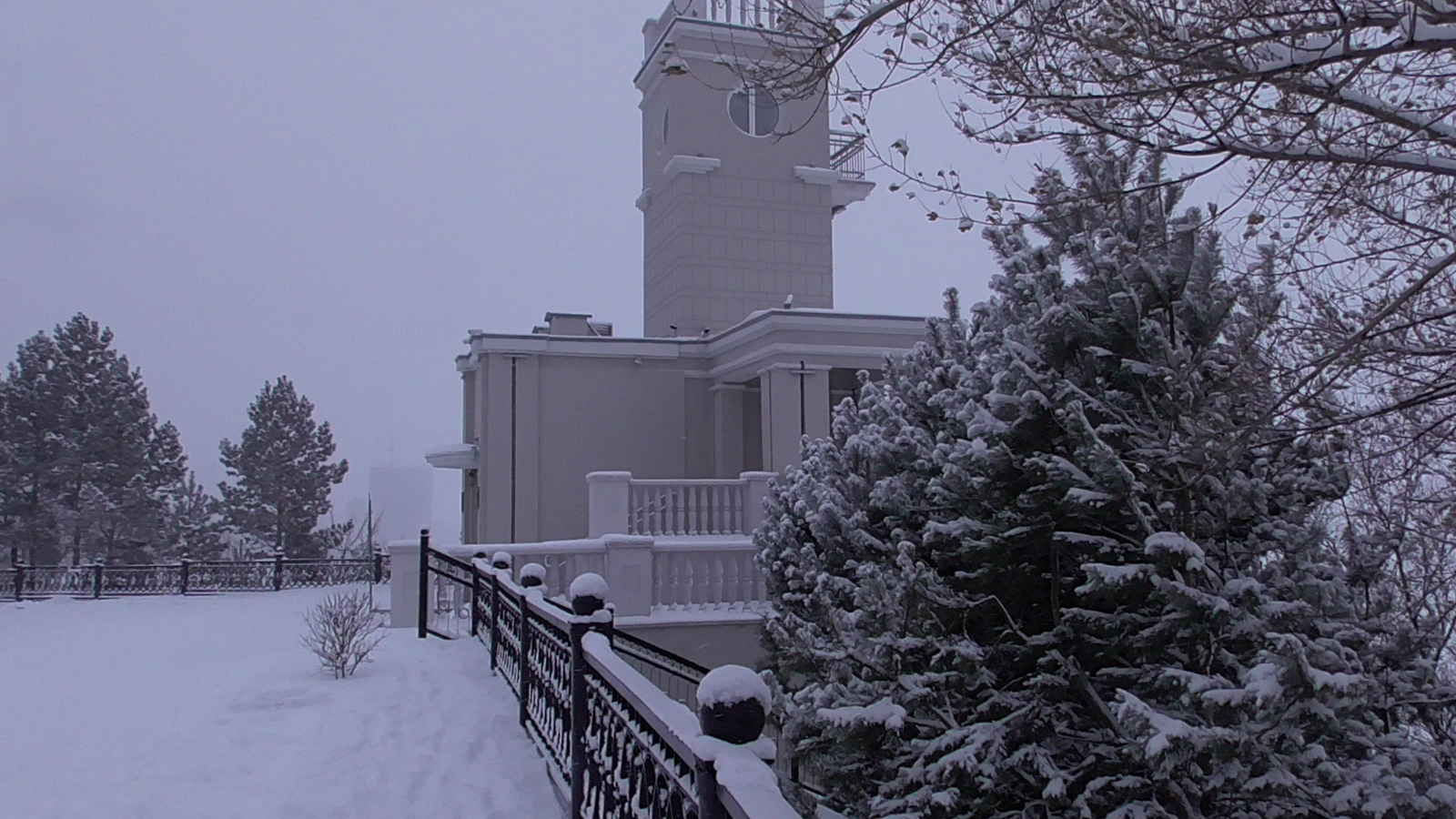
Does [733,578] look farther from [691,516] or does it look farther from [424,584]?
[424,584]

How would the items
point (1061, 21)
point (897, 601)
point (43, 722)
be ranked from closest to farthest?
1. point (1061, 21)
2. point (897, 601)
3. point (43, 722)

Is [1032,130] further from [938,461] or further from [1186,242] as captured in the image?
[938,461]

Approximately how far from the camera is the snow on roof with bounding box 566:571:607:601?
5.24m

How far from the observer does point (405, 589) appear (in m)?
12.5

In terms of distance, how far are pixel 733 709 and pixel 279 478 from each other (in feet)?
131

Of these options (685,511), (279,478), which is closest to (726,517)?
(685,511)

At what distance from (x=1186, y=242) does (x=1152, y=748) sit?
2.74 metres

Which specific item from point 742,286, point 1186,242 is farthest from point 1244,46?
point 742,286

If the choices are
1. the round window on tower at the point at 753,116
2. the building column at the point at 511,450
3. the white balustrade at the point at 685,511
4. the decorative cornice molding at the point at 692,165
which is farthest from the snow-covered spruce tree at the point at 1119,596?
the round window on tower at the point at 753,116

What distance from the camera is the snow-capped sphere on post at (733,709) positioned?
8.82ft

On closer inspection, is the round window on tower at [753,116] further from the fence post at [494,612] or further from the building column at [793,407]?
the fence post at [494,612]

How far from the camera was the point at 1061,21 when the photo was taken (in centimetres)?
434

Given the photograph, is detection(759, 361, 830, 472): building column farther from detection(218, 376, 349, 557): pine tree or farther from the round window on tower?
detection(218, 376, 349, 557): pine tree

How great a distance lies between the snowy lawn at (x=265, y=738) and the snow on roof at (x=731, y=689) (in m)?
3.30
